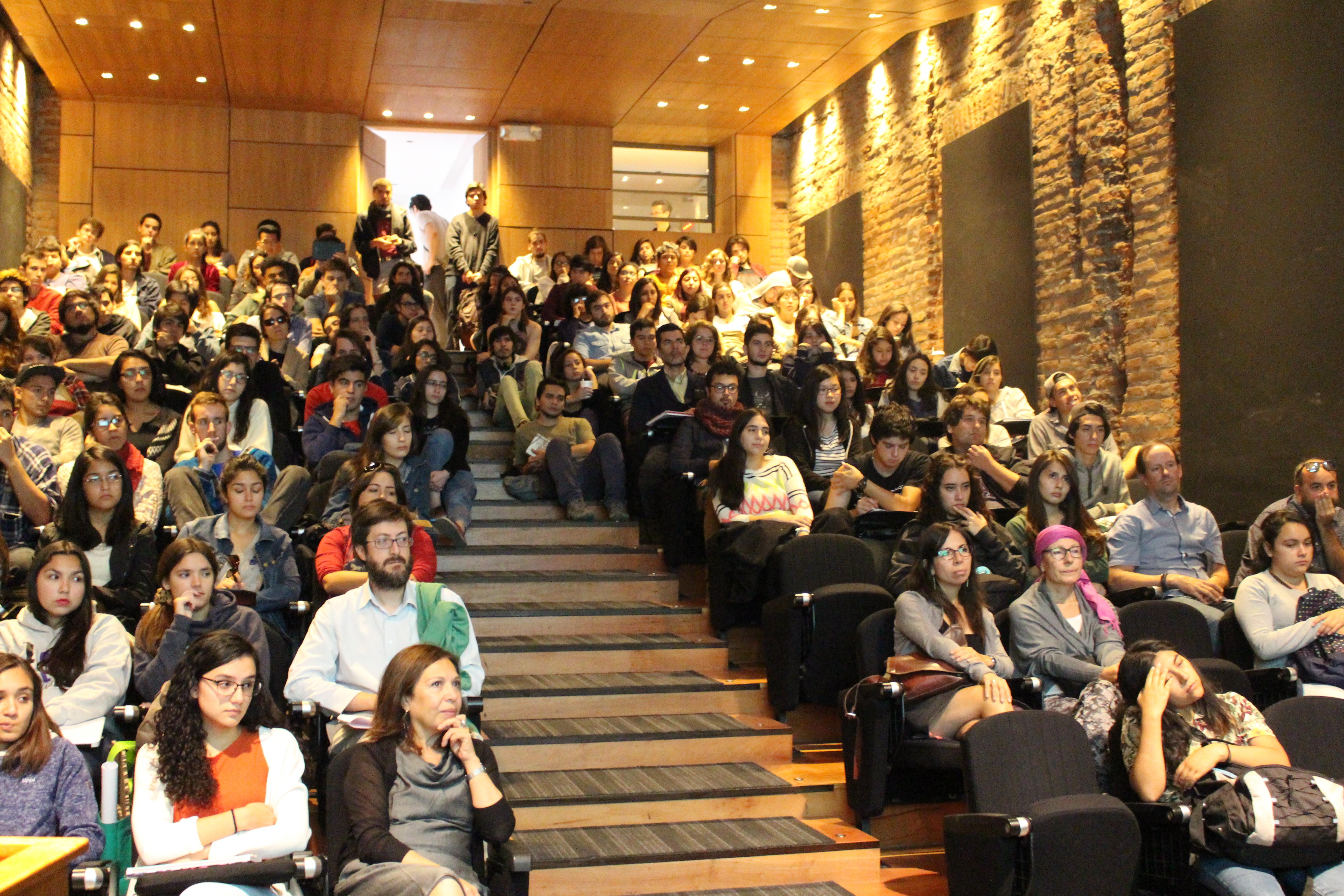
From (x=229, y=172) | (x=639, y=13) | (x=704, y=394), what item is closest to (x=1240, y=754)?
(x=704, y=394)

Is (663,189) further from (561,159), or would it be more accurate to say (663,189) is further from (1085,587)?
(1085,587)

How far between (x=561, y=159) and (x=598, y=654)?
8592 millimetres

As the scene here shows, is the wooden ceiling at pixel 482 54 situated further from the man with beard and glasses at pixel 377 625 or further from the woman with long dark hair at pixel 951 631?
the man with beard and glasses at pixel 377 625

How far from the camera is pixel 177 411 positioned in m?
6.19

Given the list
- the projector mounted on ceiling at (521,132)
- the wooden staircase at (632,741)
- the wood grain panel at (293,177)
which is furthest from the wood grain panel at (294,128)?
the wooden staircase at (632,741)

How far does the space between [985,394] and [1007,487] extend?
0.53 meters

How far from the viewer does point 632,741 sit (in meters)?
4.30

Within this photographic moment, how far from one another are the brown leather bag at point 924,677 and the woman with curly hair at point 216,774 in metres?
1.81

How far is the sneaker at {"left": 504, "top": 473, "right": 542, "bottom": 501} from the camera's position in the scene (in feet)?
21.0

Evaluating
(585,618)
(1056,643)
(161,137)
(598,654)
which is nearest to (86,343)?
(585,618)

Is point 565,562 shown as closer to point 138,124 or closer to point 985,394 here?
point 985,394

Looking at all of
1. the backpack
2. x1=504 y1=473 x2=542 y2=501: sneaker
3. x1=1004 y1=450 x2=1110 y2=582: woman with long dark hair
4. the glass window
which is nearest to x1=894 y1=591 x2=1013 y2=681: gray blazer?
the backpack

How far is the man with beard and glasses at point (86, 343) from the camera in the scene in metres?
6.66

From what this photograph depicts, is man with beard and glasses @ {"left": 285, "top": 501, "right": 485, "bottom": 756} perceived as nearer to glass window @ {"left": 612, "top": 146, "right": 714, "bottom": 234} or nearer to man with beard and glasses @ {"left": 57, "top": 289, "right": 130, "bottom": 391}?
man with beard and glasses @ {"left": 57, "top": 289, "right": 130, "bottom": 391}
